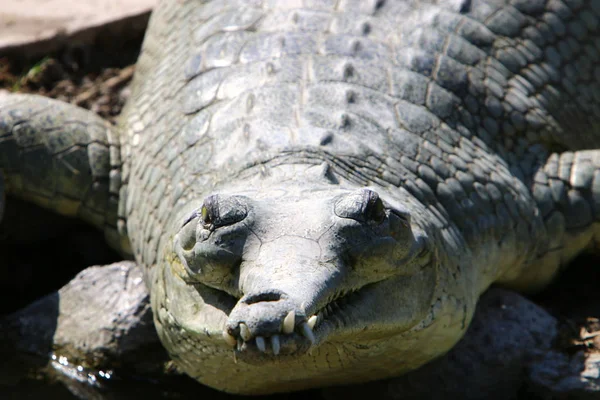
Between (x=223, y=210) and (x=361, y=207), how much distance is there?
46 cm

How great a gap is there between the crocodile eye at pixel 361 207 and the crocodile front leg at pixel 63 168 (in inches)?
75.5

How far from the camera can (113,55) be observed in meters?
6.83

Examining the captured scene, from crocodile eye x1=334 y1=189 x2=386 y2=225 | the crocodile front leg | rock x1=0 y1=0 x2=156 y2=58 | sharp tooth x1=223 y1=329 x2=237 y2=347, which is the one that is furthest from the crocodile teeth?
rock x1=0 y1=0 x2=156 y2=58

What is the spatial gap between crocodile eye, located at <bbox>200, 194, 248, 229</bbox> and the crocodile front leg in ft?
5.51

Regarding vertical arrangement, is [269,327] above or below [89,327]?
above

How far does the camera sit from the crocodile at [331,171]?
3.28 meters

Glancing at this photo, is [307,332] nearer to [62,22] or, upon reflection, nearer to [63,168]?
[63,168]

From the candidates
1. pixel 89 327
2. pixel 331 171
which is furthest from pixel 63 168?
pixel 331 171

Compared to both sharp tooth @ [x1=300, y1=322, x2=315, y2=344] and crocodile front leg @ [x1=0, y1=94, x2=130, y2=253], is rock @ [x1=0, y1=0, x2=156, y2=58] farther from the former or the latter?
sharp tooth @ [x1=300, y1=322, x2=315, y2=344]

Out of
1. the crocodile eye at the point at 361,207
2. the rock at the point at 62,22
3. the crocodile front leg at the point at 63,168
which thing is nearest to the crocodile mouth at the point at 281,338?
the crocodile eye at the point at 361,207

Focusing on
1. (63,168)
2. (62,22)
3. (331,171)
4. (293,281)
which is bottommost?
(63,168)

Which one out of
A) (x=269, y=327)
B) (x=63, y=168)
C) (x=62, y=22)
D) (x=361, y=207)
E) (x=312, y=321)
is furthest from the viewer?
(x=62, y=22)

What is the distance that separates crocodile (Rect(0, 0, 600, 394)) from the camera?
3.28m

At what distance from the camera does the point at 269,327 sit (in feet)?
9.17
